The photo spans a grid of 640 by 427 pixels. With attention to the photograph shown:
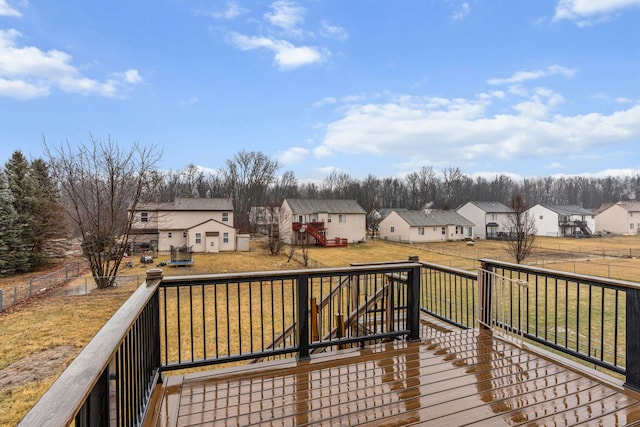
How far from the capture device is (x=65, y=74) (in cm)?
1739

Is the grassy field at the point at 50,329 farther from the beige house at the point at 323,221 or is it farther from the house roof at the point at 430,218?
the house roof at the point at 430,218

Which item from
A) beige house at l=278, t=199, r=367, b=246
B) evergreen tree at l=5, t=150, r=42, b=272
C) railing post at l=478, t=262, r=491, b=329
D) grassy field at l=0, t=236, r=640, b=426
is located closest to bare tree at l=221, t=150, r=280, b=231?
beige house at l=278, t=199, r=367, b=246

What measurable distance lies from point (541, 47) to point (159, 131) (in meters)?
22.1

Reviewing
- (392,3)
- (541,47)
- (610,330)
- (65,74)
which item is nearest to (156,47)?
(65,74)

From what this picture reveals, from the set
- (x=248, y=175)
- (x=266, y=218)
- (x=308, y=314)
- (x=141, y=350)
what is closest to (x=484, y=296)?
(x=308, y=314)

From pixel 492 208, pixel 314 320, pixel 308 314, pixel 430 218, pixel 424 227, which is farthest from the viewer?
pixel 492 208

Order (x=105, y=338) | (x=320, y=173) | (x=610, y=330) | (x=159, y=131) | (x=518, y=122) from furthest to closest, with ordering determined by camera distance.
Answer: (x=320, y=173) < (x=518, y=122) < (x=159, y=131) < (x=610, y=330) < (x=105, y=338)

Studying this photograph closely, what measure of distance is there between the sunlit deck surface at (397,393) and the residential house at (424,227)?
31116mm

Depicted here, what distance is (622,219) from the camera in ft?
140

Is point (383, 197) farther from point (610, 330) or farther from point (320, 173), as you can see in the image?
point (610, 330)

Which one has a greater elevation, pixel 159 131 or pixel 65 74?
pixel 65 74

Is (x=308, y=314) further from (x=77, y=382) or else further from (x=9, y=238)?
(x=9, y=238)

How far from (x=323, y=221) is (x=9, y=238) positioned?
73.1ft

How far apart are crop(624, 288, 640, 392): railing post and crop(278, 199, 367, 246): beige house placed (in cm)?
2717
